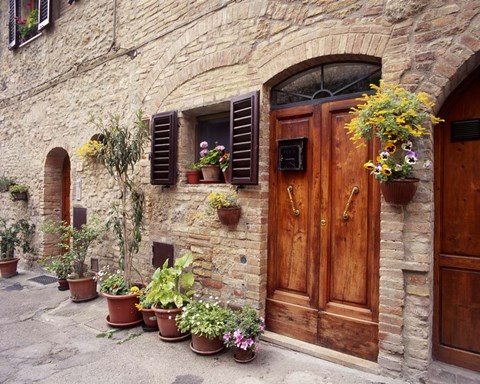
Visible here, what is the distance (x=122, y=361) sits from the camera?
3271mm

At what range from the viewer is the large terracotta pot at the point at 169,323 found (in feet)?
12.0

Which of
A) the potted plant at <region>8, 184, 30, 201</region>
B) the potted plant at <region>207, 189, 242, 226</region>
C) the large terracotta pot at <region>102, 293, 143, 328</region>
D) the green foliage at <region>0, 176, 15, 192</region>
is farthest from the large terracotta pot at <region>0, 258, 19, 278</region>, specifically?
the potted plant at <region>207, 189, 242, 226</region>

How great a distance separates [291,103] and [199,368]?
2.92 meters

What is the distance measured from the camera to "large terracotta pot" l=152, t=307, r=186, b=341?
365 centimetres

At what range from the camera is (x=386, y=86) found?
2793 millimetres

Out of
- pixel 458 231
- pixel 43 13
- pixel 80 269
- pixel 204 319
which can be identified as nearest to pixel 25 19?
pixel 43 13

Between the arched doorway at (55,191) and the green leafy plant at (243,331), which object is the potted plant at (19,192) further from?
the green leafy plant at (243,331)

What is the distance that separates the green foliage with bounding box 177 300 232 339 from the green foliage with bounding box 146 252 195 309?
20 cm

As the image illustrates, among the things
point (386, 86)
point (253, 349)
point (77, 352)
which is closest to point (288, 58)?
point (386, 86)

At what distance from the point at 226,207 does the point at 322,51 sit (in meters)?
1.95

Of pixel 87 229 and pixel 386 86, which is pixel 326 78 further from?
A: pixel 87 229

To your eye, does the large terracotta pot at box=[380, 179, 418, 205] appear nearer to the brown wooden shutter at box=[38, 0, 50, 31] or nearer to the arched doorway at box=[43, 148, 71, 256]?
the arched doorway at box=[43, 148, 71, 256]

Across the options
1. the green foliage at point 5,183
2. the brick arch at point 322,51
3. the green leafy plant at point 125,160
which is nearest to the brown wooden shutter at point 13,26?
the green foliage at point 5,183

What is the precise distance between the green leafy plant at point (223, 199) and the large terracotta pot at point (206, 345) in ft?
4.66
